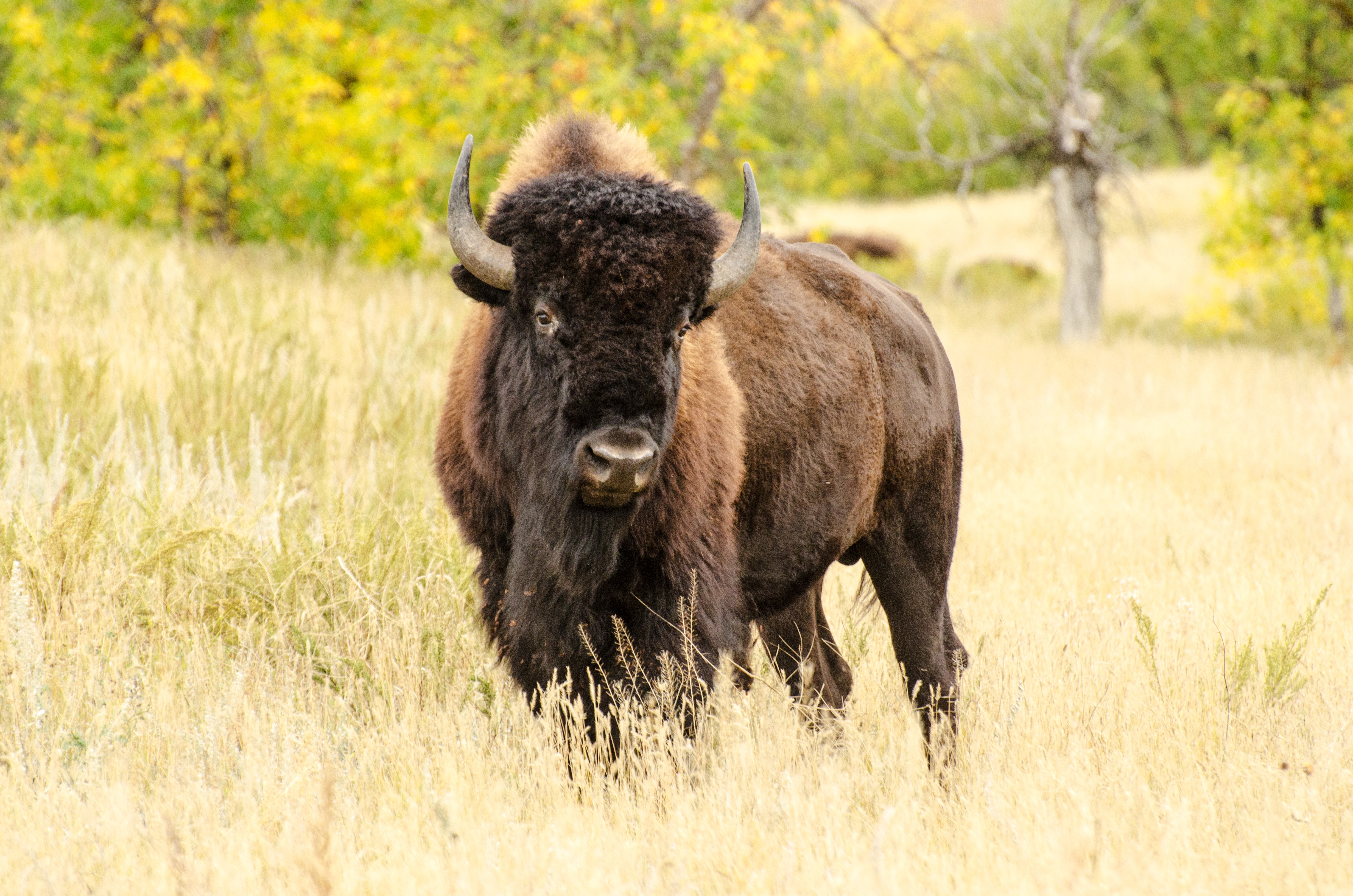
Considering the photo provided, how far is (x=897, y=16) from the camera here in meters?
15.3

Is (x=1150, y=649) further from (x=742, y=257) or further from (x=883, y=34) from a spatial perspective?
(x=883, y=34)

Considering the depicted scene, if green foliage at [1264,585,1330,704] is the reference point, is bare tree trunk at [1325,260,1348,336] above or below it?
below

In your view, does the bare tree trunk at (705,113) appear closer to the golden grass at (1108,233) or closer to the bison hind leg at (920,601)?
the golden grass at (1108,233)

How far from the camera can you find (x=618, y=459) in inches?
123

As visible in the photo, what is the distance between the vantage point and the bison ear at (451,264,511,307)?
144 inches

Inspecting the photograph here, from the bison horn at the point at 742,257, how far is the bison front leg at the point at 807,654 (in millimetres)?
1516

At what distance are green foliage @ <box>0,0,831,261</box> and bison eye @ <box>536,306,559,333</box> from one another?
27.8 ft

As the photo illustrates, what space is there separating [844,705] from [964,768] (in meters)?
0.76

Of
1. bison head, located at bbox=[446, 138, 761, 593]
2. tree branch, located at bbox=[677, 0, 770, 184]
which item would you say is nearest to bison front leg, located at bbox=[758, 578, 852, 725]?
bison head, located at bbox=[446, 138, 761, 593]

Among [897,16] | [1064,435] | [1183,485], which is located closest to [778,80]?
[897,16]

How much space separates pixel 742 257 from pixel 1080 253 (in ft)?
48.7

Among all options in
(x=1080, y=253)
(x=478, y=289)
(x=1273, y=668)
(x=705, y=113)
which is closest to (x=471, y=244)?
(x=478, y=289)

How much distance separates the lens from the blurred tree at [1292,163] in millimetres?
15812

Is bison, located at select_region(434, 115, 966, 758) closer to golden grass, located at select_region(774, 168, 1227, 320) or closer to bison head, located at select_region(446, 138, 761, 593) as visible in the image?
bison head, located at select_region(446, 138, 761, 593)
